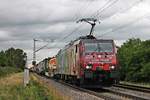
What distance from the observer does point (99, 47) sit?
2975cm

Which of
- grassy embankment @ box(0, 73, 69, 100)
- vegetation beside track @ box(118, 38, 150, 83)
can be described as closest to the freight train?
grassy embankment @ box(0, 73, 69, 100)

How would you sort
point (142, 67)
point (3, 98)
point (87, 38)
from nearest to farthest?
point (3, 98) < point (87, 38) < point (142, 67)

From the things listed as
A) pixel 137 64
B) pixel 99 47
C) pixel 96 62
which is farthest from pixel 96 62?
pixel 137 64

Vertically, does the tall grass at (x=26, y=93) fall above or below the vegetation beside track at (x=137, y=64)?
below

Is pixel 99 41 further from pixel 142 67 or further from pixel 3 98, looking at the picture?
pixel 142 67

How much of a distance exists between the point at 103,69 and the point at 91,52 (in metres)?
1.45

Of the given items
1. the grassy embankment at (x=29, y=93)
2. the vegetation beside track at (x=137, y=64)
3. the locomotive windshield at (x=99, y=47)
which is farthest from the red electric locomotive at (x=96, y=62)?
the vegetation beside track at (x=137, y=64)

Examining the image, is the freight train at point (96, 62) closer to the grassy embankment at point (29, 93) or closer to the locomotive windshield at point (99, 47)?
the locomotive windshield at point (99, 47)

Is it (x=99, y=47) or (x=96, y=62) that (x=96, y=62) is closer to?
(x=96, y=62)

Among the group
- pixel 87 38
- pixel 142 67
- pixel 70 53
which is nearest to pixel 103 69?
pixel 87 38

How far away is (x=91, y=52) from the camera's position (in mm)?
29656

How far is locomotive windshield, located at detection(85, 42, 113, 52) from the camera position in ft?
97.5

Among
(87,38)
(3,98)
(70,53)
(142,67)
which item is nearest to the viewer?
(3,98)

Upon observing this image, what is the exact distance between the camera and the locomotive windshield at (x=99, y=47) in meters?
29.7
